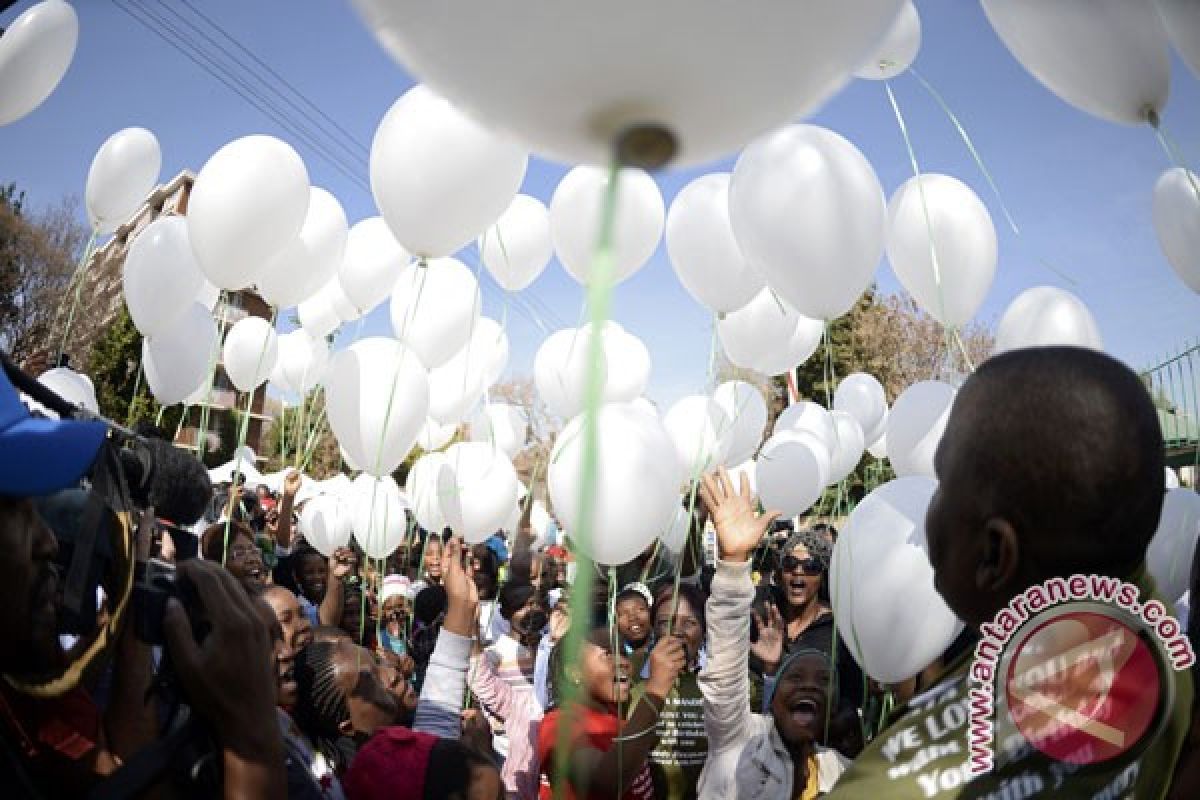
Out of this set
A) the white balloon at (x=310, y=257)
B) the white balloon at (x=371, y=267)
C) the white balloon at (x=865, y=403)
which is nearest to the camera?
the white balloon at (x=310, y=257)

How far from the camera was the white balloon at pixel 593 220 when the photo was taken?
3.72m

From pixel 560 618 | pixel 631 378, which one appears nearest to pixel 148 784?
pixel 560 618

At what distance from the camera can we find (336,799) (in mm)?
1709

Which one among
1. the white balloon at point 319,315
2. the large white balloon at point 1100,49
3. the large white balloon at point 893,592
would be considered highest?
the white balloon at point 319,315

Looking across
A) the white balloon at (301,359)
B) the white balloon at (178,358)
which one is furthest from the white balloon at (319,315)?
the white balloon at (178,358)

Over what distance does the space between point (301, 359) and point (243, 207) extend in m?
3.36

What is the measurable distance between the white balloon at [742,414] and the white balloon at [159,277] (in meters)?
3.31

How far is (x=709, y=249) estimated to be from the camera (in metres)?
3.67

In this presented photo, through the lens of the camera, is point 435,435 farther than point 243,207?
Yes

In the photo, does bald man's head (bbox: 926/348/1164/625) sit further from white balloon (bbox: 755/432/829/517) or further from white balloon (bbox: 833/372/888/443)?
white balloon (bbox: 833/372/888/443)

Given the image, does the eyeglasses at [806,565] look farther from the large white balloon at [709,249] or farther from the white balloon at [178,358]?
the white balloon at [178,358]

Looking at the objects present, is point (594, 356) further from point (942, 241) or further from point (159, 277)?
point (159, 277)

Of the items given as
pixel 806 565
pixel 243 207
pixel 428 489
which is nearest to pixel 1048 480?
pixel 806 565

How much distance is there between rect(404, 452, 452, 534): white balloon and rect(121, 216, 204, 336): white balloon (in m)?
1.74
